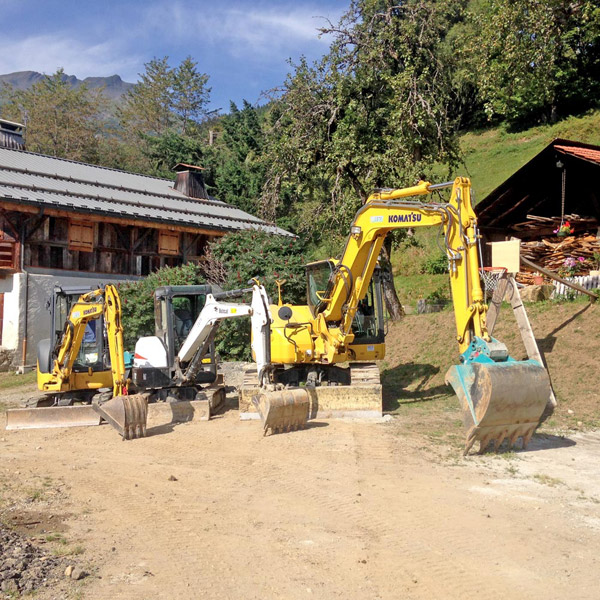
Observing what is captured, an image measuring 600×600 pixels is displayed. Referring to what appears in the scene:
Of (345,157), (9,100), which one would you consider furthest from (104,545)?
(9,100)

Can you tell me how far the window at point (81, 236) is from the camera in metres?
22.8

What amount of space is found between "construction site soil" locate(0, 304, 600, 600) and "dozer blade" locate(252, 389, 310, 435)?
269mm

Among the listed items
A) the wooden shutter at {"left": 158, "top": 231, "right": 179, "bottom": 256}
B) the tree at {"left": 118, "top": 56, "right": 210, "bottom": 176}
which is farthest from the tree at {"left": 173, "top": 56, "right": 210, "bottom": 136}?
the wooden shutter at {"left": 158, "top": 231, "right": 179, "bottom": 256}

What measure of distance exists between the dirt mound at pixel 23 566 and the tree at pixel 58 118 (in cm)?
4321

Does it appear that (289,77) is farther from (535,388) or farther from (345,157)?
(535,388)

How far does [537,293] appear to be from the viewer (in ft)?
53.9

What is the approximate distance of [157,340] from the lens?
13008 millimetres

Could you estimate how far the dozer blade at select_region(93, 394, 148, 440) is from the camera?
35.7 ft

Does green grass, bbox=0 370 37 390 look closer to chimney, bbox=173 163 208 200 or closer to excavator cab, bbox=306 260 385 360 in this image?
excavator cab, bbox=306 260 385 360

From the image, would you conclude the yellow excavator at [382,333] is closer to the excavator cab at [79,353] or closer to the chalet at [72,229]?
Answer: the excavator cab at [79,353]

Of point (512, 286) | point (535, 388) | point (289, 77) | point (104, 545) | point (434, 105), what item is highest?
point (289, 77)

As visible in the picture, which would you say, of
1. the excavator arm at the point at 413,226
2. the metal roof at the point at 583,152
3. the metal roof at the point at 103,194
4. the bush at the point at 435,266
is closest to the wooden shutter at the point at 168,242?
the metal roof at the point at 103,194

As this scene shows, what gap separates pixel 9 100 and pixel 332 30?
132ft

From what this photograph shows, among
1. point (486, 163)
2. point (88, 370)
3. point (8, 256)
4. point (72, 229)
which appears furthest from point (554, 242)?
point (486, 163)
